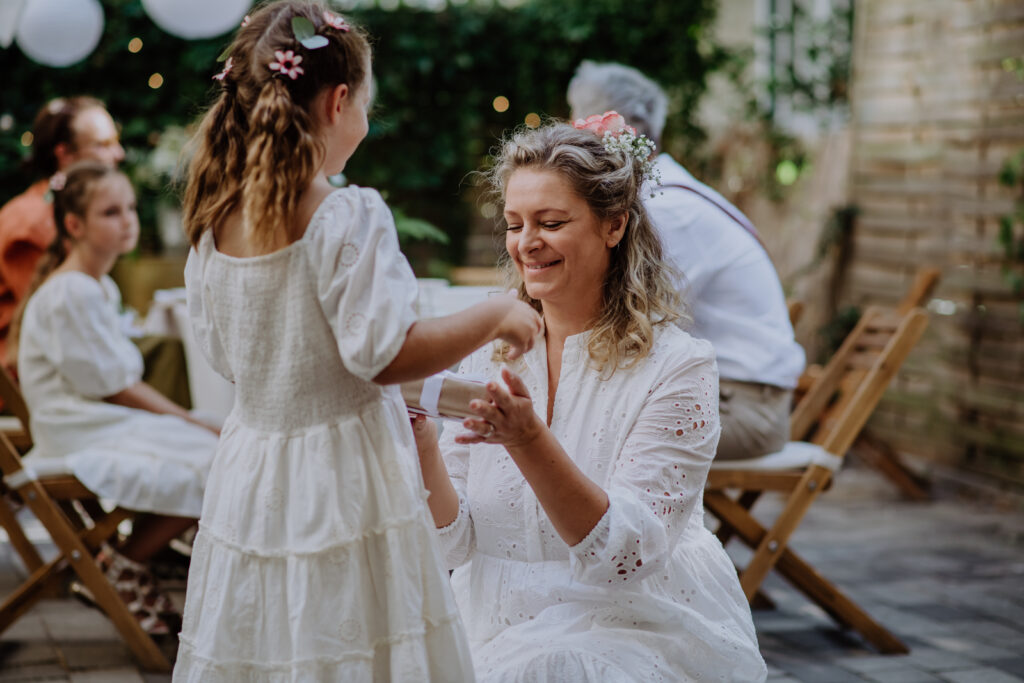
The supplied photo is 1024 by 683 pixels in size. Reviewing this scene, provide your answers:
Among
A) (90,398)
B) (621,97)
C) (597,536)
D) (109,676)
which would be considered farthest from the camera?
(621,97)

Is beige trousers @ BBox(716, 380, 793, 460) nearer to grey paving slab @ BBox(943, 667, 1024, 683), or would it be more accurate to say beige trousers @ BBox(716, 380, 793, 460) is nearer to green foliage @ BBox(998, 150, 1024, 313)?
grey paving slab @ BBox(943, 667, 1024, 683)

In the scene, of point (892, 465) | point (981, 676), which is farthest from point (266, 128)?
point (892, 465)

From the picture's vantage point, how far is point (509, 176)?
229cm

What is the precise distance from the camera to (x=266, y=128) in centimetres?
165

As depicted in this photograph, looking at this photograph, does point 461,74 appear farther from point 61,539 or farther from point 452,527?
point 452,527

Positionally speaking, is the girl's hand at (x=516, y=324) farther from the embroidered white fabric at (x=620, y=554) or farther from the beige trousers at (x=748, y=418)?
the beige trousers at (x=748, y=418)

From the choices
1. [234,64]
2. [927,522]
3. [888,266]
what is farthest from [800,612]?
[888,266]

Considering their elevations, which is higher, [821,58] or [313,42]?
[313,42]

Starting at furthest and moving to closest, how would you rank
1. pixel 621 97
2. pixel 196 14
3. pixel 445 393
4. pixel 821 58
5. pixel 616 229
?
pixel 821 58
pixel 196 14
pixel 621 97
pixel 616 229
pixel 445 393

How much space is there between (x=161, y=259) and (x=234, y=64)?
19.4ft

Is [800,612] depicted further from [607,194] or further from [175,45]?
[175,45]

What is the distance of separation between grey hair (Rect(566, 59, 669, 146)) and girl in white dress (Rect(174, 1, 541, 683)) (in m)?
2.27

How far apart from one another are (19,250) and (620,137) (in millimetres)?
3006

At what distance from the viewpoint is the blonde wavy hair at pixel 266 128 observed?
1.63 meters
